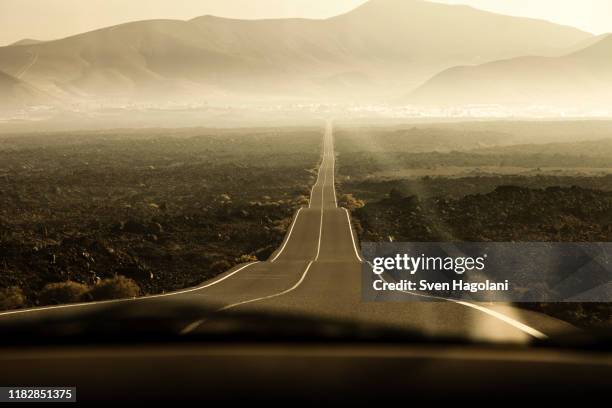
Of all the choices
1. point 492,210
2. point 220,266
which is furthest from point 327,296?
point 492,210

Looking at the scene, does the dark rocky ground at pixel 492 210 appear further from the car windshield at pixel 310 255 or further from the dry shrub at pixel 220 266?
the dry shrub at pixel 220 266

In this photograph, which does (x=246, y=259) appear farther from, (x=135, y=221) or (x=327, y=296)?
(x=327, y=296)

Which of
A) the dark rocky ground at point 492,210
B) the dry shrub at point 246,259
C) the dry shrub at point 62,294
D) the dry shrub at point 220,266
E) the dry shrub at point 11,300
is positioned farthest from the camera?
the dark rocky ground at point 492,210

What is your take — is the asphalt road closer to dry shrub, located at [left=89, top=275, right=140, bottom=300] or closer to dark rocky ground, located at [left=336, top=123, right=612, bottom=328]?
dry shrub, located at [left=89, top=275, right=140, bottom=300]

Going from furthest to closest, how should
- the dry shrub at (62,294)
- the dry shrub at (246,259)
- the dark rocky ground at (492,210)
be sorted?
the dark rocky ground at (492,210) < the dry shrub at (246,259) < the dry shrub at (62,294)

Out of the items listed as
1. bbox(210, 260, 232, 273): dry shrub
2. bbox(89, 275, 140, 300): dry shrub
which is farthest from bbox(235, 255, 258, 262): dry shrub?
bbox(89, 275, 140, 300): dry shrub

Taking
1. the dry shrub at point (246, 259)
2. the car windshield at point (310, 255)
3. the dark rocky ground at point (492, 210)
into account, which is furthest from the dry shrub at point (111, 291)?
the dry shrub at point (246, 259)
